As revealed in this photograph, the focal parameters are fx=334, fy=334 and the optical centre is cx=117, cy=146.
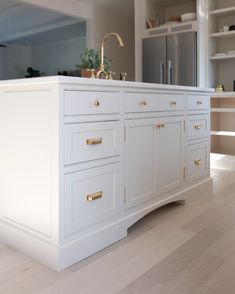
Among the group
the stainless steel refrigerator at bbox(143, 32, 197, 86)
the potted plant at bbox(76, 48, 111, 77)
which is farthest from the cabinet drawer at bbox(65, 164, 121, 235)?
the stainless steel refrigerator at bbox(143, 32, 197, 86)

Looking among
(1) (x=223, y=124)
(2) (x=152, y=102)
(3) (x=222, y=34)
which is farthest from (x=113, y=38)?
(2) (x=152, y=102)

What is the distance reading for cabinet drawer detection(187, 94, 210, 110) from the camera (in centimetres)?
264

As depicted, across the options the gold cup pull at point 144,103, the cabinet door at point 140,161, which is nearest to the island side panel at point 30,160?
the cabinet door at point 140,161

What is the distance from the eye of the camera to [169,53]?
5238 mm

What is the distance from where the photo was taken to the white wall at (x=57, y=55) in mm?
9305

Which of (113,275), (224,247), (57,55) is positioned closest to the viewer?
(113,275)

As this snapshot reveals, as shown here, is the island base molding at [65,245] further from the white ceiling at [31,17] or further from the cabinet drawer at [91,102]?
the white ceiling at [31,17]

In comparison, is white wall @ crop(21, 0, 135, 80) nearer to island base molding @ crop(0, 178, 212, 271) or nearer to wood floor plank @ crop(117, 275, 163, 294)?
island base molding @ crop(0, 178, 212, 271)

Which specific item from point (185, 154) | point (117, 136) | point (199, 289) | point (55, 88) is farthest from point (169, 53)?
point (199, 289)

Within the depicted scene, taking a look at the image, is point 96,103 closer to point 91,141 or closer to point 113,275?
point 91,141

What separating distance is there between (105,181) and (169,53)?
3899 mm

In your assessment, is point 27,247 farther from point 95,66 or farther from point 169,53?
point 169,53

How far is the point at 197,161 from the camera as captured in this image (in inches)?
110

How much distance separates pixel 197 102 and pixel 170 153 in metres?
0.60
